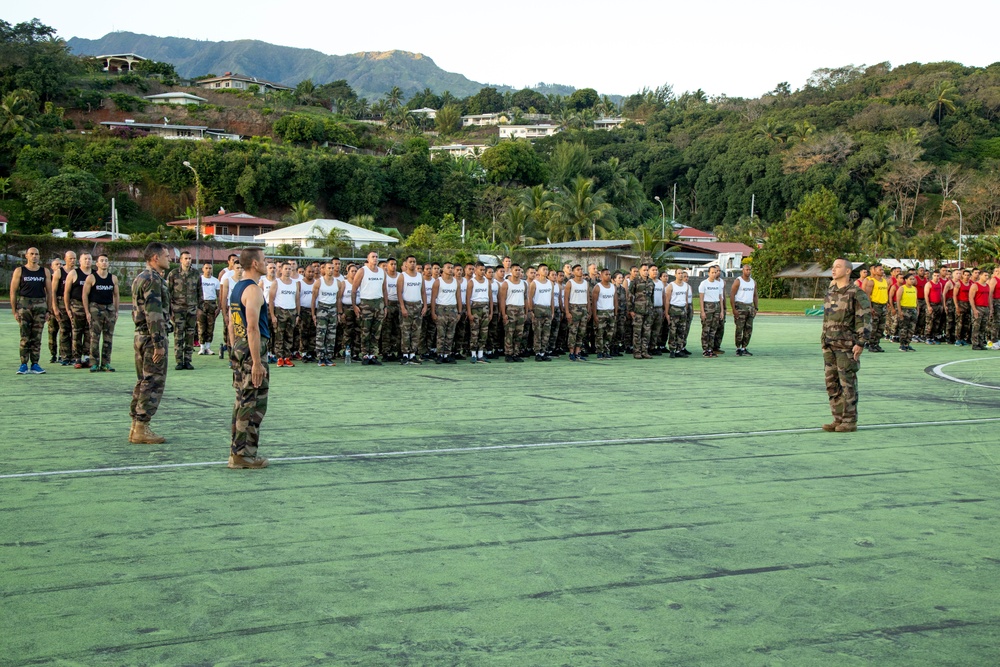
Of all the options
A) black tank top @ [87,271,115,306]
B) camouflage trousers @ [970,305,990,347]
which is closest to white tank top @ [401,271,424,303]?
black tank top @ [87,271,115,306]

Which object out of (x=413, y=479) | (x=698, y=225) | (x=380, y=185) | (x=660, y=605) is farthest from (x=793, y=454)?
(x=698, y=225)

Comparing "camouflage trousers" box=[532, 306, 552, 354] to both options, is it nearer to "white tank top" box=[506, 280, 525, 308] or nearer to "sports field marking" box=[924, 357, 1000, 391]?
"white tank top" box=[506, 280, 525, 308]

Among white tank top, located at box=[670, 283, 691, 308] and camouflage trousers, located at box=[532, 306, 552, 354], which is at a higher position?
white tank top, located at box=[670, 283, 691, 308]

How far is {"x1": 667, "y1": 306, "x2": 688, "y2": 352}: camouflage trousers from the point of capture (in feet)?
63.3

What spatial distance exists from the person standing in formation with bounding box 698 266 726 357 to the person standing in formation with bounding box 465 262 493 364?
461cm

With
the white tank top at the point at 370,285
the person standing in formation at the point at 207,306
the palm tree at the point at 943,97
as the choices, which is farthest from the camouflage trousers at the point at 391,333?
the palm tree at the point at 943,97

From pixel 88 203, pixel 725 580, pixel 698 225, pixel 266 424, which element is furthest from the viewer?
pixel 698 225

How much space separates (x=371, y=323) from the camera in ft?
54.2

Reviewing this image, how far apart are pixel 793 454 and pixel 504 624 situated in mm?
5102

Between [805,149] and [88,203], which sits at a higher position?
[805,149]

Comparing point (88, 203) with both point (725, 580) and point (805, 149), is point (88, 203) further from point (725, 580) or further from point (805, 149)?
point (725, 580)

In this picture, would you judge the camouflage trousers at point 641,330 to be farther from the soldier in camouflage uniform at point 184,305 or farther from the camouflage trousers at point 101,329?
the camouflage trousers at point 101,329

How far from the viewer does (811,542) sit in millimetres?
5883

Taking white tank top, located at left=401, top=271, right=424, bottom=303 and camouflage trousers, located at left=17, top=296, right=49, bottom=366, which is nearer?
camouflage trousers, located at left=17, top=296, right=49, bottom=366
